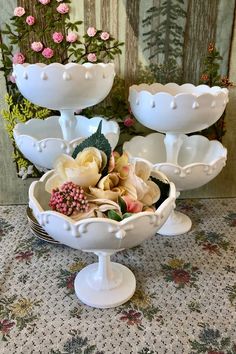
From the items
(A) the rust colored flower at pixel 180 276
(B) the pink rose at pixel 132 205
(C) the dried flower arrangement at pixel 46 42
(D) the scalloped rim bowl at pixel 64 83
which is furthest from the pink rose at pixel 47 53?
(A) the rust colored flower at pixel 180 276

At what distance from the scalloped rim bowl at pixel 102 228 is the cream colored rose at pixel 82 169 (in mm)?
64

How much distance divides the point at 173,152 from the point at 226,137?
0.87 feet

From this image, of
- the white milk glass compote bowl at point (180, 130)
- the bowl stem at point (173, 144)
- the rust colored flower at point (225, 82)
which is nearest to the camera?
the white milk glass compote bowl at point (180, 130)

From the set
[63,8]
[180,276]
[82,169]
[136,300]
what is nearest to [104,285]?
[136,300]

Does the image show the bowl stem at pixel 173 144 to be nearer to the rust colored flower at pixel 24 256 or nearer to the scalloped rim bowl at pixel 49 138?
the scalloped rim bowl at pixel 49 138

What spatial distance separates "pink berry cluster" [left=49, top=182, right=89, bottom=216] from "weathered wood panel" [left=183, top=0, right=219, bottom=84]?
59 cm

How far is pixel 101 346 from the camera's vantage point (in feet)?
2.13

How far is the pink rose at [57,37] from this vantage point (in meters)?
0.98

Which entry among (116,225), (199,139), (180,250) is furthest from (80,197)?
(199,139)

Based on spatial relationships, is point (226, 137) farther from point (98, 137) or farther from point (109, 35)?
point (98, 137)

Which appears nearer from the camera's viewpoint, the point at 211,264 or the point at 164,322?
the point at 164,322

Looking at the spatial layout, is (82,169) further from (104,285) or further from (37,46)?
(37,46)

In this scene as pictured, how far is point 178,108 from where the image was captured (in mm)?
831

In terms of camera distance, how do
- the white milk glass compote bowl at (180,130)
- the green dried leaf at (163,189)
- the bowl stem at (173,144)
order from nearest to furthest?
the green dried leaf at (163,189) → the white milk glass compote bowl at (180,130) → the bowl stem at (173,144)
